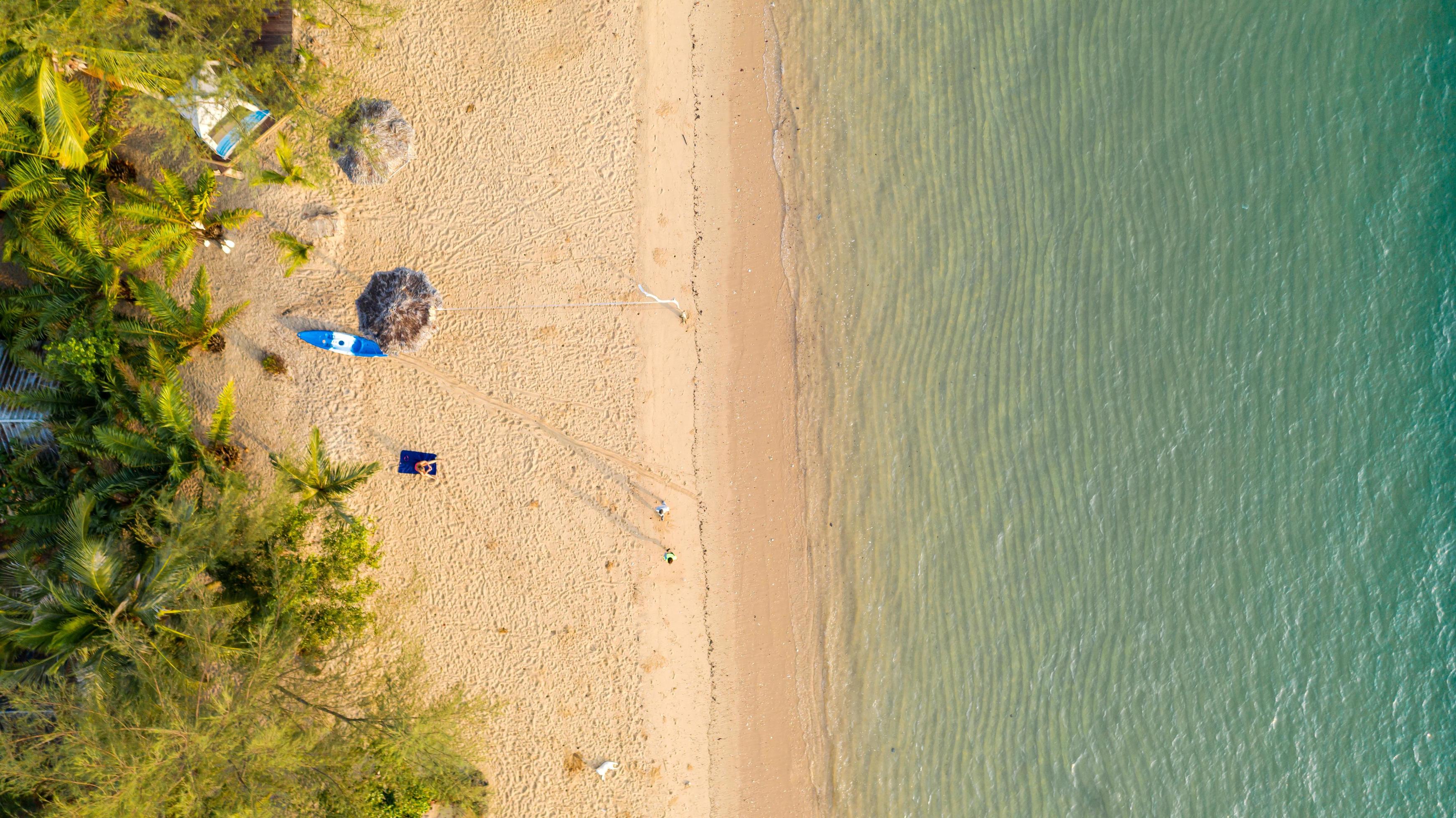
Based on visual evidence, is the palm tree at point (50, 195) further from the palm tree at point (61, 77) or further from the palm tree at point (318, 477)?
the palm tree at point (318, 477)

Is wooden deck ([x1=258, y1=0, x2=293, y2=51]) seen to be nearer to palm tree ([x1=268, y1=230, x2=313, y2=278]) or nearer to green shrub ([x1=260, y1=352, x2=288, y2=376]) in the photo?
palm tree ([x1=268, y1=230, x2=313, y2=278])

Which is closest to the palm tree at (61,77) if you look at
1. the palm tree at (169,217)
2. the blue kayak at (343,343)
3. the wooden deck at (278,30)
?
the palm tree at (169,217)

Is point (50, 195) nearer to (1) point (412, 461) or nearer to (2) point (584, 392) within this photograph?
(1) point (412, 461)

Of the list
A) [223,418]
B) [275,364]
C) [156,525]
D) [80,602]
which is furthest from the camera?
[275,364]

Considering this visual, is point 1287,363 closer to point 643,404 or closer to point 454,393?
point 643,404

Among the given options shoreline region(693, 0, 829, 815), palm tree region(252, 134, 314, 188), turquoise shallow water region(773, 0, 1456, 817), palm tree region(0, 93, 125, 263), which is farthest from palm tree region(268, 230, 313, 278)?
turquoise shallow water region(773, 0, 1456, 817)

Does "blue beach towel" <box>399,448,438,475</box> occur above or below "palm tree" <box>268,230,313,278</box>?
below

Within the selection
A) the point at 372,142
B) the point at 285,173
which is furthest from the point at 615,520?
the point at 285,173
